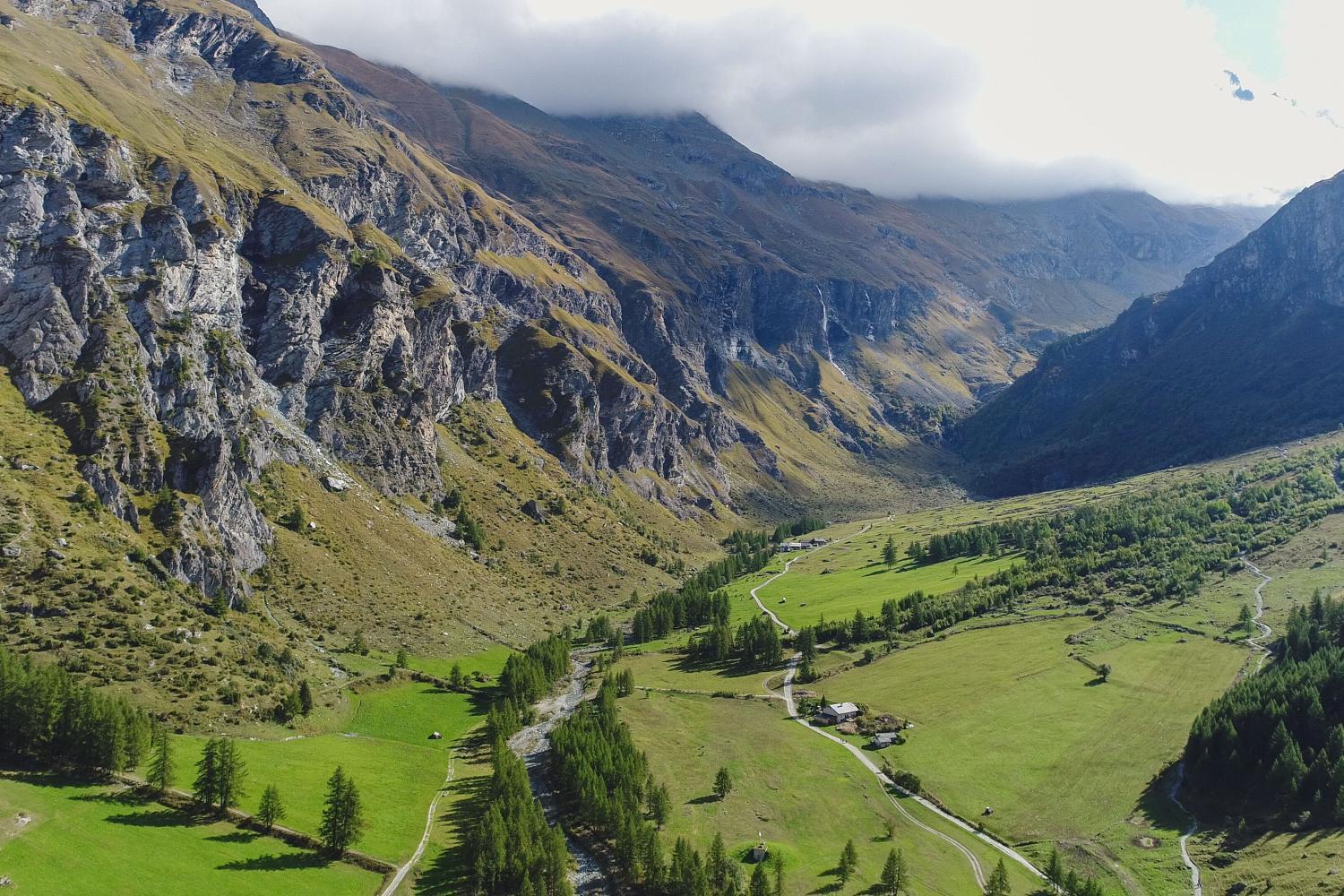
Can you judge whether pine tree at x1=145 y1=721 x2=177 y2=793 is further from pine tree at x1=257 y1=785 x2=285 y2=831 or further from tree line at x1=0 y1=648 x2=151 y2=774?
pine tree at x1=257 y1=785 x2=285 y2=831

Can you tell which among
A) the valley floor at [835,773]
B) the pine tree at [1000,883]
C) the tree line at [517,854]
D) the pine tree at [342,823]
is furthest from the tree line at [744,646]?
the pine tree at [342,823]

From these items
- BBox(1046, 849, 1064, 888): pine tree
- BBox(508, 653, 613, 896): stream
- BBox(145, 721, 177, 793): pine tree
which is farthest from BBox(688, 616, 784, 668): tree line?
BBox(145, 721, 177, 793): pine tree

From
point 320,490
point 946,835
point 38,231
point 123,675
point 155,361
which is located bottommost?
point 946,835

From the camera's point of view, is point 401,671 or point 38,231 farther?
point 38,231

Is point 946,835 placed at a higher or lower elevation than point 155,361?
lower

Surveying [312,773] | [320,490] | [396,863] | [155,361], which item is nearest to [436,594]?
[320,490]

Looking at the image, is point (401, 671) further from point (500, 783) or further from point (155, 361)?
point (155, 361)
